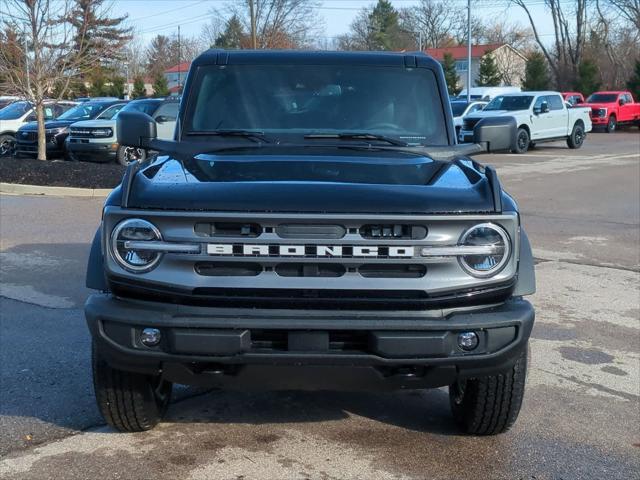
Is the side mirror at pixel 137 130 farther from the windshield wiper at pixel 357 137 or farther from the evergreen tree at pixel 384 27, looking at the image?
the evergreen tree at pixel 384 27

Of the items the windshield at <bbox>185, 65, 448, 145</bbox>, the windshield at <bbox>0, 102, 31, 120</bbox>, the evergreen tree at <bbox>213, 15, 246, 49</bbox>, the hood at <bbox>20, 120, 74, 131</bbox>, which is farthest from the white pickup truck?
the evergreen tree at <bbox>213, 15, 246, 49</bbox>

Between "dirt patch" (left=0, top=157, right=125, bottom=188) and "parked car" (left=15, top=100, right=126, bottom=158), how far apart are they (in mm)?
3078

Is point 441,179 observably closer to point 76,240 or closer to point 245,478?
point 245,478

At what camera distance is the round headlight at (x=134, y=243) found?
3.43 meters

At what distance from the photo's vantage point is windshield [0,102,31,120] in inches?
907

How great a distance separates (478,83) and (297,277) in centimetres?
6338

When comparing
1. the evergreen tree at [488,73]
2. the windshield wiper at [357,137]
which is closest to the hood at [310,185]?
the windshield wiper at [357,137]

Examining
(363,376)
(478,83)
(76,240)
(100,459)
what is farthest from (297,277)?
(478,83)

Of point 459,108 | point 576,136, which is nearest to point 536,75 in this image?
point 459,108

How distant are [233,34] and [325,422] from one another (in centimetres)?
5450

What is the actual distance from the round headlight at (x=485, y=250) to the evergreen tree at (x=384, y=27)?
253 feet

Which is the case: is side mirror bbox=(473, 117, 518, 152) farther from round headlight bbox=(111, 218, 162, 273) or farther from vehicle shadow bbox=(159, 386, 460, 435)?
round headlight bbox=(111, 218, 162, 273)

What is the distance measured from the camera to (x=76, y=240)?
32.4 feet

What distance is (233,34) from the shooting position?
185ft
